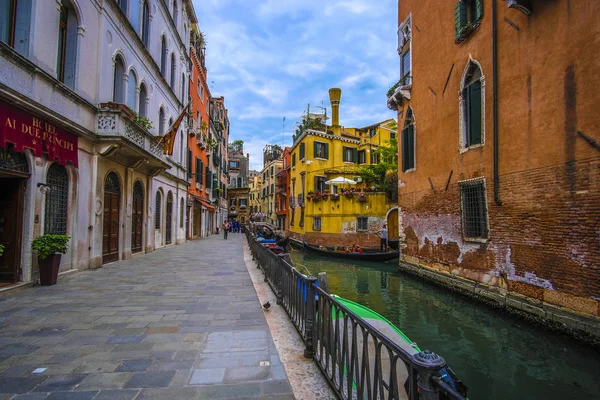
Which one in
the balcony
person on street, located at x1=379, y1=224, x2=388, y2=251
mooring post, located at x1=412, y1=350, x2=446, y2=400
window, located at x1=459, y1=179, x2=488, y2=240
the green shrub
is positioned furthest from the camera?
person on street, located at x1=379, y1=224, x2=388, y2=251

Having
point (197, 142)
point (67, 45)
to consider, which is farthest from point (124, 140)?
point (197, 142)

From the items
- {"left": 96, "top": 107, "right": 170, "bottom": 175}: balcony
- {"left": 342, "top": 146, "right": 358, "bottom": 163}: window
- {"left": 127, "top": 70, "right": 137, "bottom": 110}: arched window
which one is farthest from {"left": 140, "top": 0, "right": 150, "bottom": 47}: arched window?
{"left": 342, "top": 146, "right": 358, "bottom": 163}: window

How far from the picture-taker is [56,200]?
810cm

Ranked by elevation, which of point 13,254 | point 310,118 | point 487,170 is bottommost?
point 13,254

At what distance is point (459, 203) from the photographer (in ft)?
35.2

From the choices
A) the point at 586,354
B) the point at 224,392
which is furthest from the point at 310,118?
the point at 224,392

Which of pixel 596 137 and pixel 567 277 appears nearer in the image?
pixel 596 137

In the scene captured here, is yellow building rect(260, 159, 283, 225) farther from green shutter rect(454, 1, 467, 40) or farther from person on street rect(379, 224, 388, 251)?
green shutter rect(454, 1, 467, 40)

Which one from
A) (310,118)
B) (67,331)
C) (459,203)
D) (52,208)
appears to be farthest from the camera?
(310,118)

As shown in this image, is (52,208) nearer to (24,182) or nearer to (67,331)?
(24,182)

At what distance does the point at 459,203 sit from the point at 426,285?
3.54m

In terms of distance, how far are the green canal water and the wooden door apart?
586 cm

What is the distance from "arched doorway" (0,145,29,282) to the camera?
22.3ft

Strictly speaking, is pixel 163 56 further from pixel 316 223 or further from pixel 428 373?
pixel 428 373
